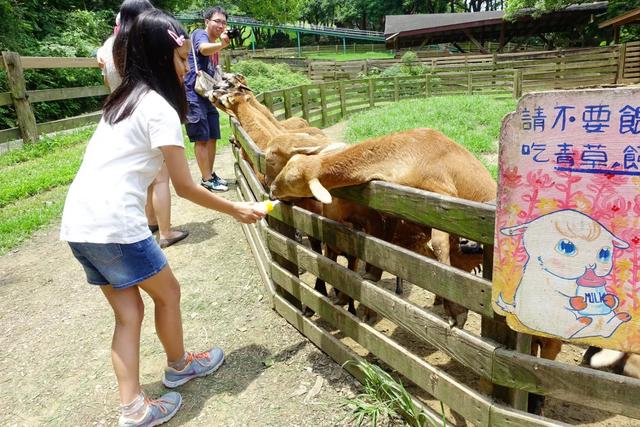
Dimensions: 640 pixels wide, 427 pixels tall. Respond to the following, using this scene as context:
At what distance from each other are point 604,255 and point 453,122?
35.3 feet

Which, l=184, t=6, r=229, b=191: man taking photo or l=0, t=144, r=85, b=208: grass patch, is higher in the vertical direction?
l=184, t=6, r=229, b=191: man taking photo

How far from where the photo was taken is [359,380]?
314 cm

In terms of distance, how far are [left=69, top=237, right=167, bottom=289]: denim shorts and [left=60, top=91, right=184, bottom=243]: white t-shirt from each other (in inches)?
2.2

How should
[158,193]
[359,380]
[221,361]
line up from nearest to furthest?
Answer: 1. [359,380]
2. [221,361]
3. [158,193]

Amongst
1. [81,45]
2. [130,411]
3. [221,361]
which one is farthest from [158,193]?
[81,45]

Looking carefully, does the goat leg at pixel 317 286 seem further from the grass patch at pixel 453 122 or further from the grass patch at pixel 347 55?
the grass patch at pixel 347 55

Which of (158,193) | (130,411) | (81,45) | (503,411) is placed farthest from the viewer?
(81,45)

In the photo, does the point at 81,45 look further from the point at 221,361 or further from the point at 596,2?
the point at 596,2

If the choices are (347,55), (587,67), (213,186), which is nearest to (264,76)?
(587,67)

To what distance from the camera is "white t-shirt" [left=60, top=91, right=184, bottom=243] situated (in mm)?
2451

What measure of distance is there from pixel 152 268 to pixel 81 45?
752 inches

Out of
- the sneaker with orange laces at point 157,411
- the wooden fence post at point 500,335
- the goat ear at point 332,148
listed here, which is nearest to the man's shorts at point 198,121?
the goat ear at point 332,148

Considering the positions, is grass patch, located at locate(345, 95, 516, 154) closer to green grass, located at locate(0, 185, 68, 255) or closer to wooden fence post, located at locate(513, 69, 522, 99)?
wooden fence post, located at locate(513, 69, 522, 99)

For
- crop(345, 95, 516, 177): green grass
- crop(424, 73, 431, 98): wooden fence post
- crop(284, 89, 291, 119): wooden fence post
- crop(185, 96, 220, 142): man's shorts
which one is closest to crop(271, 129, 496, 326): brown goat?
crop(185, 96, 220, 142): man's shorts
